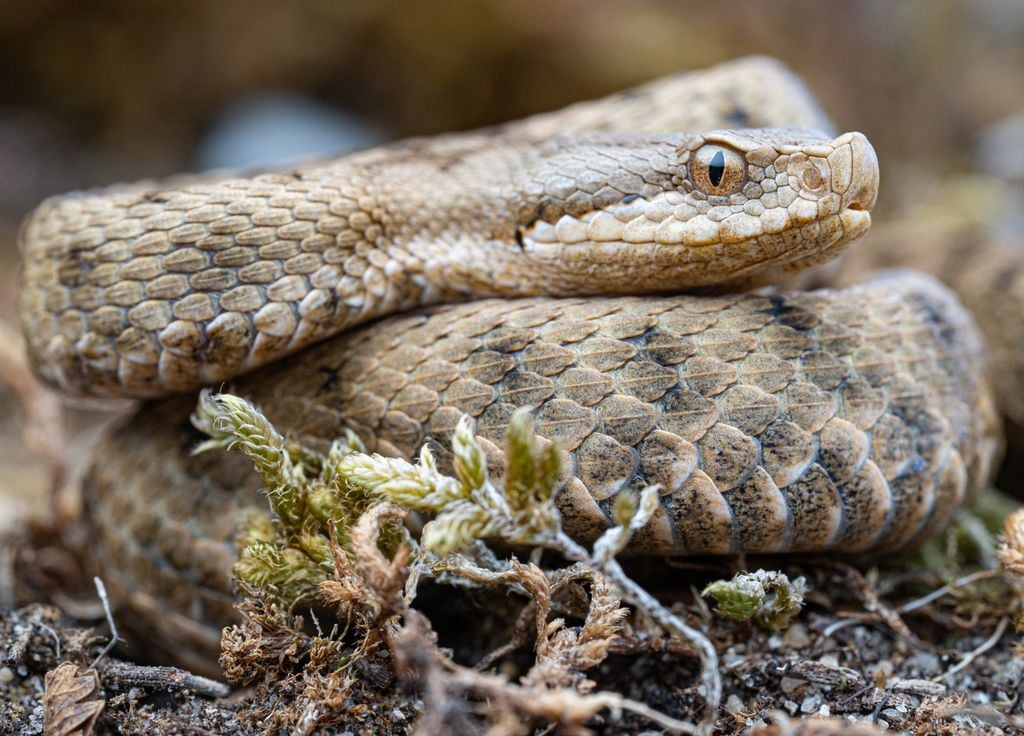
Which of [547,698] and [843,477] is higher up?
[843,477]

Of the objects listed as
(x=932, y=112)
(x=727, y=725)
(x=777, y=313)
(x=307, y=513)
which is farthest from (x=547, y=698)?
(x=932, y=112)

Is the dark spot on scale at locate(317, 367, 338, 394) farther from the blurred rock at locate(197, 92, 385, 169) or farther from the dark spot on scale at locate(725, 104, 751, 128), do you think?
the blurred rock at locate(197, 92, 385, 169)

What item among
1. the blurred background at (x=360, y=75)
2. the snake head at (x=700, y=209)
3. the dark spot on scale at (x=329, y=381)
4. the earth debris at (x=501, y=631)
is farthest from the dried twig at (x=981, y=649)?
the blurred background at (x=360, y=75)

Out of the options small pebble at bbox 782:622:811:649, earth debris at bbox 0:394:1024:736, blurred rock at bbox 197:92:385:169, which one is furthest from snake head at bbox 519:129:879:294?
blurred rock at bbox 197:92:385:169

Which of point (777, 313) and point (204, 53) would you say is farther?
point (204, 53)

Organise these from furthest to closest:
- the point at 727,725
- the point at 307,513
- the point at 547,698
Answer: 1. the point at 307,513
2. the point at 727,725
3. the point at 547,698

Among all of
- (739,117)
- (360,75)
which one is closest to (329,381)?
(739,117)

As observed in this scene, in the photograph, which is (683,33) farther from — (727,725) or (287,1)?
(727,725)
